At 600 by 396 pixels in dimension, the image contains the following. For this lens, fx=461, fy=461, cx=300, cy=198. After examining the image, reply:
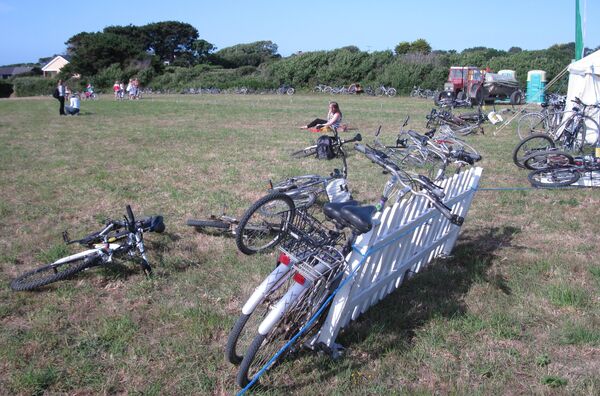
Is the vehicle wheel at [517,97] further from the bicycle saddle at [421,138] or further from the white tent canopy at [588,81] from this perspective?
the bicycle saddle at [421,138]

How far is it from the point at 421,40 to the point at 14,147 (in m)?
67.5

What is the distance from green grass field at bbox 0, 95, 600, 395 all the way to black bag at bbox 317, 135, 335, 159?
1.66 m

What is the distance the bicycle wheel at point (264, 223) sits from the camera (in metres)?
4.39

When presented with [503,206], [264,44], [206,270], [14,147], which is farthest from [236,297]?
[264,44]

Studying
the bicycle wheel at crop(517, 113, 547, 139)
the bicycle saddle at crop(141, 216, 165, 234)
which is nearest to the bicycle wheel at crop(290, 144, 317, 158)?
the bicycle saddle at crop(141, 216, 165, 234)

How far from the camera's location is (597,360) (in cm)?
306

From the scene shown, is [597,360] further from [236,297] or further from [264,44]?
[264,44]

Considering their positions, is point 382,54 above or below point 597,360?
above

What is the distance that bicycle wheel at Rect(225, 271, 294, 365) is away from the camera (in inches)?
108

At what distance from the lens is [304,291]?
2.74 m

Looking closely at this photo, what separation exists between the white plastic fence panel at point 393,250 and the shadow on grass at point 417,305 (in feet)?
0.36

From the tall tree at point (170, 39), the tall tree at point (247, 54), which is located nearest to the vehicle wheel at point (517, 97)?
the tall tree at point (247, 54)

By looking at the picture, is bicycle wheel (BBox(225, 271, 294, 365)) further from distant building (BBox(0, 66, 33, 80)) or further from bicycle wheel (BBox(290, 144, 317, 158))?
distant building (BBox(0, 66, 33, 80))

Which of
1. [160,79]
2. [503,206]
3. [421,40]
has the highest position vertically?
[421,40]
